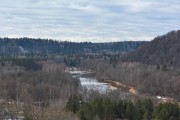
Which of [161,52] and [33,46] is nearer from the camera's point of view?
[161,52]

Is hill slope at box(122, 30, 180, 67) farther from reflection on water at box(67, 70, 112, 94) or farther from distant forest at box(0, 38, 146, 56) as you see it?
distant forest at box(0, 38, 146, 56)

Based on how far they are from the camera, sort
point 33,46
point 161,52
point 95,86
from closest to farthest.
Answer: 1. point 95,86
2. point 161,52
3. point 33,46

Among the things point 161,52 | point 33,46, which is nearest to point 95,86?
point 161,52

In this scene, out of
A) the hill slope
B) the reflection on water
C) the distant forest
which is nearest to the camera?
the reflection on water

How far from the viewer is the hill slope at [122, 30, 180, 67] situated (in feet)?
350

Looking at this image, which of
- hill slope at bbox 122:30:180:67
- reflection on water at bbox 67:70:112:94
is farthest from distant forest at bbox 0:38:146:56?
reflection on water at bbox 67:70:112:94

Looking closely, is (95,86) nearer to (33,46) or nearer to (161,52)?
(161,52)

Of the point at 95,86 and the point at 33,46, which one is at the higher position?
the point at 33,46

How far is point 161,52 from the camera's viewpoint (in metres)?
112

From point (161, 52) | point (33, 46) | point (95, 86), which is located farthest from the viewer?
point (33, 46)

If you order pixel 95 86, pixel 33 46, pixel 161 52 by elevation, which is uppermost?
pixel 161 52

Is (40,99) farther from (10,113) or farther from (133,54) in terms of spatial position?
(133,54)

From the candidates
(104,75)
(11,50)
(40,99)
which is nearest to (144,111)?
(40,99)

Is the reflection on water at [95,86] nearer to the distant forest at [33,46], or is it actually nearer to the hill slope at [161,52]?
the hill slope at [161,52]
